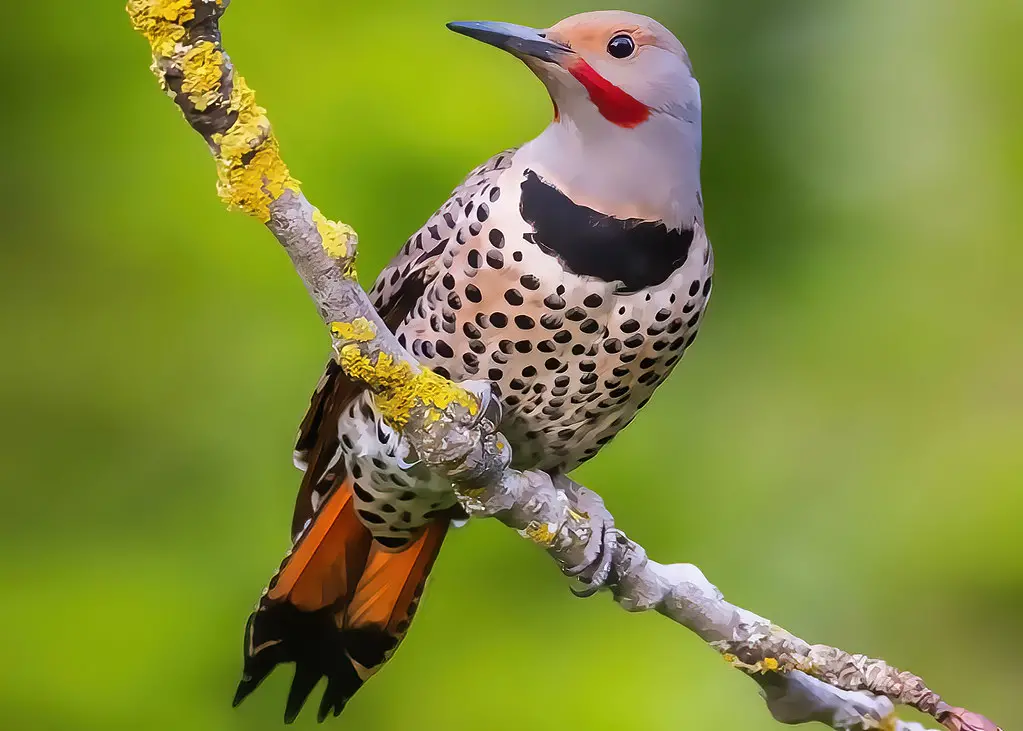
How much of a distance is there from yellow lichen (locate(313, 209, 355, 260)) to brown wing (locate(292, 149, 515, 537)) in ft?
0.68

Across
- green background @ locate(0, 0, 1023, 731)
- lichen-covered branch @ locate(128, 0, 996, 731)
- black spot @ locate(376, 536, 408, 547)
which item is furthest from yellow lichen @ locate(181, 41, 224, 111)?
green background @ locate(0, 0, 1023, 731)

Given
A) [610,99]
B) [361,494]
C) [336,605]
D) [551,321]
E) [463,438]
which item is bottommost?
[336,605]

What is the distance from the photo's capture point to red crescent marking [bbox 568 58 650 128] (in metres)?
Answer: 0.84

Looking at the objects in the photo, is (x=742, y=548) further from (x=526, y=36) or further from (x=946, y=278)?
(x=526, y=36)

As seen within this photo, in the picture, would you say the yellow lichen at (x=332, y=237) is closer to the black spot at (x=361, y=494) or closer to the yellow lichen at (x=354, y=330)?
the yellow lichen at (x=354, y=330)

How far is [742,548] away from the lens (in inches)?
53.7

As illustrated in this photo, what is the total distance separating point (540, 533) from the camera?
0.92 m

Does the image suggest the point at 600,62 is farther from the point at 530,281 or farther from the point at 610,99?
the point at 530,281

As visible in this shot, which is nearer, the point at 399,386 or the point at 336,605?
the point at 399,386

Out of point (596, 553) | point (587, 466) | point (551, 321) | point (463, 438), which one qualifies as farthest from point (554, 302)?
point (587, 466)

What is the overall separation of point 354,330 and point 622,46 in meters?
0.34

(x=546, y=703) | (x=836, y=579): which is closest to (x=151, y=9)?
(x=546, y=703)

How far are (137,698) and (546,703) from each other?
1.69 feet

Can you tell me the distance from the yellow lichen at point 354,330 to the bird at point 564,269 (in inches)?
4.1
